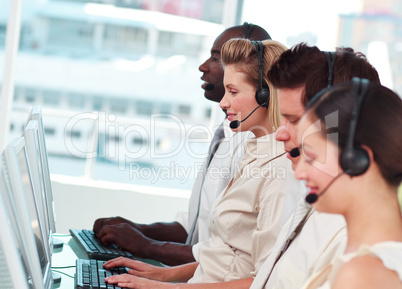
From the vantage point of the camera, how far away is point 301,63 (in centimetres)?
146

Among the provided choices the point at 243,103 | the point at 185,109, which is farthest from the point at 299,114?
the point at 185,109

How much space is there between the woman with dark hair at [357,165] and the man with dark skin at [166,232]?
109cm

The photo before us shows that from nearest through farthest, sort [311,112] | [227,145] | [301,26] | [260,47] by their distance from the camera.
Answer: [311,112] → [260,47] → [227,145] → [301,26]

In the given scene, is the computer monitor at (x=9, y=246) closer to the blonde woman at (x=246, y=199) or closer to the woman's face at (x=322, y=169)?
the woman's face at (x=322, y=169)

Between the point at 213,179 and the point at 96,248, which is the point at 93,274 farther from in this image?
the point at 213,179

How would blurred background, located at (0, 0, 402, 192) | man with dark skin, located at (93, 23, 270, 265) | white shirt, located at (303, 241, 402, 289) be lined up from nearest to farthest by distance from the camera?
white shirt, located at (303, 241, 402, 289) → man with dark skin, located at (93, 23, 270, 265) → blurred background, located at (0, 0, 402, 192)

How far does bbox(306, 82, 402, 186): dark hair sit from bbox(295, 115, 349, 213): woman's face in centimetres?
3

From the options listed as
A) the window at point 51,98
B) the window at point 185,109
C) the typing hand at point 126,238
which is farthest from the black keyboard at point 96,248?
the window at point 51,98

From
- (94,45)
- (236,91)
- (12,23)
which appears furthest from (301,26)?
(94,45)

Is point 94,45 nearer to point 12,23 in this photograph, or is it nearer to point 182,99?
point 182,99

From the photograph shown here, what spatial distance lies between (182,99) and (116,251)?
18186 millimetres

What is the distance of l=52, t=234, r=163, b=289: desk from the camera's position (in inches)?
66.3

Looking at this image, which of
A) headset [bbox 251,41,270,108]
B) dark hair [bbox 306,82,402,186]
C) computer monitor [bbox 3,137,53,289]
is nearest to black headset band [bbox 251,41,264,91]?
headset [bbox 251,41,270,108]

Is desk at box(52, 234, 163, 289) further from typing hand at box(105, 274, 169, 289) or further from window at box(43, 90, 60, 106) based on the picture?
window at box(43, 90, 60, 106)
